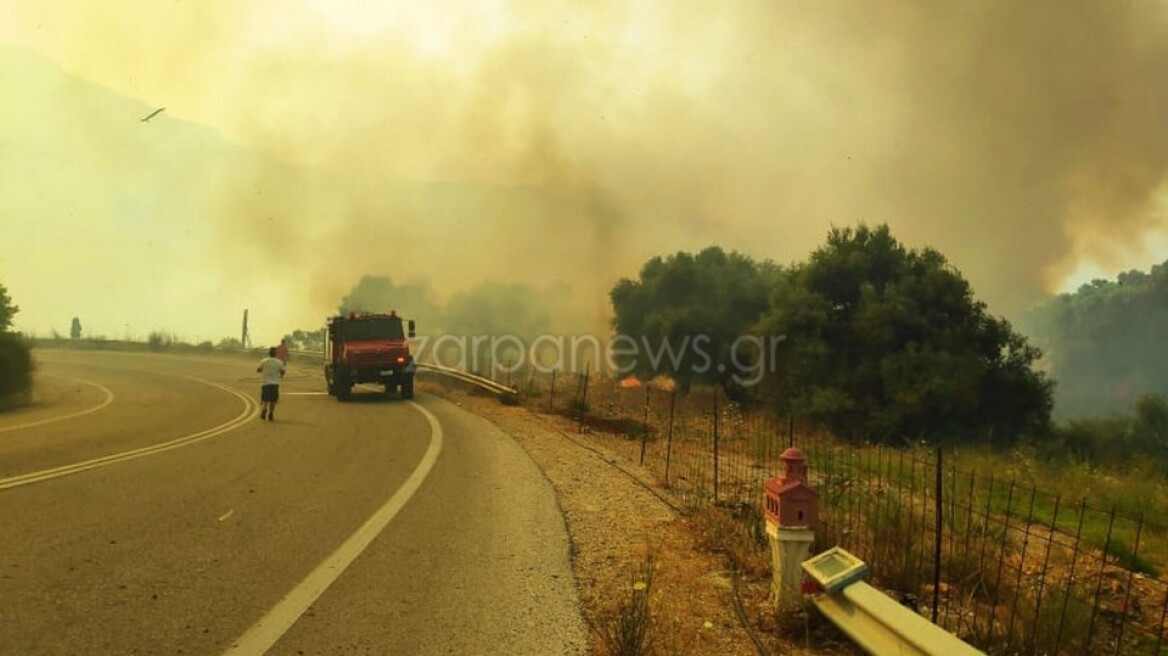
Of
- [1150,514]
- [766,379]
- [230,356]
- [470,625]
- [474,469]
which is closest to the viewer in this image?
[470,625]

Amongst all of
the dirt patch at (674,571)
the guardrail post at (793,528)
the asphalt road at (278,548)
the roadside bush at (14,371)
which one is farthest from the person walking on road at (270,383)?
the guardrail post at (793,528)

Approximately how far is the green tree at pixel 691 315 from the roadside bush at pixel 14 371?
23043mm

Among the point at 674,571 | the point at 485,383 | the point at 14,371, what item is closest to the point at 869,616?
the point at 674,571

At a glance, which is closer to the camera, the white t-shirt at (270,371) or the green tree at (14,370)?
the white t-shirt at (270,371)

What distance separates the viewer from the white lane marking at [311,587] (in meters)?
4.61

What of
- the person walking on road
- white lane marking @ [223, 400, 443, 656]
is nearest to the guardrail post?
white lane marking @ [223, 400, 443, 656]

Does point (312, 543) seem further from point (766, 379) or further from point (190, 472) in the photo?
point (766, 379)

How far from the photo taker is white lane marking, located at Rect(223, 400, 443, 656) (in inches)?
181

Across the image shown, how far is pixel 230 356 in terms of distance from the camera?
59.2m

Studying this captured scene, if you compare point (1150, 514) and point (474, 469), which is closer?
point (1150, 514)

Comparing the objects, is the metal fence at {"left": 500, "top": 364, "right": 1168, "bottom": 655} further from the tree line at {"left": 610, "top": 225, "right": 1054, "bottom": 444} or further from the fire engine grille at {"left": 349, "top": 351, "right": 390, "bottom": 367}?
the fire engine grille at {"left": 349, "top": 351, "right": 390, "bottom": 367}

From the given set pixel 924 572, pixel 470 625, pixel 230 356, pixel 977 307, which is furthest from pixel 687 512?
pixel 230 356

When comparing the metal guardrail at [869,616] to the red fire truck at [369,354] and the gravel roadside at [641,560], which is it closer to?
the gravel roadside at [641,560]

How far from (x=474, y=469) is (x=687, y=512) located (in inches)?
165
